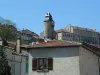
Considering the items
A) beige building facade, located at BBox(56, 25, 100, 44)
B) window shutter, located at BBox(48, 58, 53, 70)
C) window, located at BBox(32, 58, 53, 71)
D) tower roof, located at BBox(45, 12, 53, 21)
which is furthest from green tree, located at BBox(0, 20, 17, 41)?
beige building facade, located at BBox(56, 25, 100, 44)

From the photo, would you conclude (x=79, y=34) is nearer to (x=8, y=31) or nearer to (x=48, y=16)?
(x=48, y=16)

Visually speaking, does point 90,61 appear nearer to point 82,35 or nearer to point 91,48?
point 91,48

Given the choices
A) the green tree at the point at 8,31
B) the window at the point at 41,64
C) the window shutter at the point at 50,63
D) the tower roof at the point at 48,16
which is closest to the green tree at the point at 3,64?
the window at the point at 41,64

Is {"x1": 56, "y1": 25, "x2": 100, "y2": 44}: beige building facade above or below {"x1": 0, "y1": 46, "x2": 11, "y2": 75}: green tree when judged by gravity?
above

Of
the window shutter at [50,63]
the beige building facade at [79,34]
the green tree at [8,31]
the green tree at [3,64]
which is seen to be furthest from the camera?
the beige building facade at [79,34]

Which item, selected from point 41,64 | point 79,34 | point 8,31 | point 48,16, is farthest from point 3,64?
point 79,34

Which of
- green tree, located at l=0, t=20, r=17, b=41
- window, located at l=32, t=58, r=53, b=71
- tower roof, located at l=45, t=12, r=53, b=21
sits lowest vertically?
window, located at l=32, t=58, r=53, b=71

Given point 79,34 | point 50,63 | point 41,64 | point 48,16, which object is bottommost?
point 41,64

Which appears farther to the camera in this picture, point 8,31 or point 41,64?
point 8,31

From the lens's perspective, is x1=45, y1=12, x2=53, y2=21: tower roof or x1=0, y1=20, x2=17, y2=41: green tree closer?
x1=45, y1=12, x2=53, y2=21: tower roof

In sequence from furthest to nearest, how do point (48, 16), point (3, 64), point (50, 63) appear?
point (48, 16), point (50, 63), point (3, 64)

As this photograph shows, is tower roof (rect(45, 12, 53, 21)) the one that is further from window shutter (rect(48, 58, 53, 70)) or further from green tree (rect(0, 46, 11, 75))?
green tree (rect(0, 46, 11, 75))

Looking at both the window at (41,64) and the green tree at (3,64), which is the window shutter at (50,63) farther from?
the green tree at (3,64)

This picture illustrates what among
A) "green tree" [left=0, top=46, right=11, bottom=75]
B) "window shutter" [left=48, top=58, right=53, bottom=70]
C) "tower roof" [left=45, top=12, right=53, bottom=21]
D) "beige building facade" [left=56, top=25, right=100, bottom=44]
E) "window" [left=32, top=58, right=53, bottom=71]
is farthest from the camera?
"beige building facade" [left=56, top=25, right=100, bottom=44]
